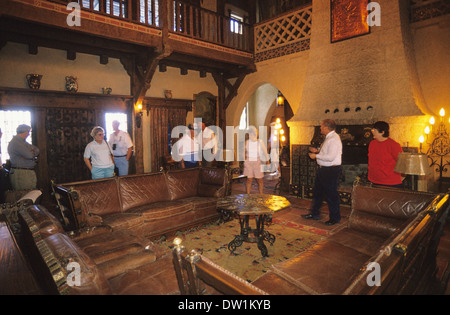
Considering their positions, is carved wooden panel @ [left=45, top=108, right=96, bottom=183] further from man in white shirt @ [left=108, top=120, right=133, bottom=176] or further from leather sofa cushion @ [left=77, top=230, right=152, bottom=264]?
leather sofa cushion @ [left=77, top=230, right=152, bottom=264]

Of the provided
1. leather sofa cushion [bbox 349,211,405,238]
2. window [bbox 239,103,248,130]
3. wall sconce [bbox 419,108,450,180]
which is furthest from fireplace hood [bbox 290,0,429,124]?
window [bbox 239,103,248,130]

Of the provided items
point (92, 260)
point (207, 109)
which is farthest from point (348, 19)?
point (92, 260)

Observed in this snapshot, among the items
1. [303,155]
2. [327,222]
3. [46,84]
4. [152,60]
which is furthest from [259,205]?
[46,84]

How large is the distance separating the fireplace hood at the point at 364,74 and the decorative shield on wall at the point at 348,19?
12 cm

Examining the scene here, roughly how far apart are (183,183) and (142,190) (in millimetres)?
802

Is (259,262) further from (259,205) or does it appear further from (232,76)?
(232,76)

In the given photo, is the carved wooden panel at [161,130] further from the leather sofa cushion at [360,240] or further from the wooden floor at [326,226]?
the leather sofa cushion at [360,240]

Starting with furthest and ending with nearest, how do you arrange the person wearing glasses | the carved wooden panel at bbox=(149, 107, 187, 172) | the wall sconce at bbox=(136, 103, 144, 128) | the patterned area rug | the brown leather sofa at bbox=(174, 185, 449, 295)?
the carved wooden panel at bbox=(149, 107, 187, 172) → the wall sconce at bbox=(136, 103, 144, 128) → the person wearing glasses → the patterned area rug → the brown leather sofa at bbox=(174, 185, 449, 295)

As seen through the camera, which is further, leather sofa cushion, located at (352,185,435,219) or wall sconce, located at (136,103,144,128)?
wall sconce, located at (136,103,144,128)

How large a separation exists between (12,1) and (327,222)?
20.8ft

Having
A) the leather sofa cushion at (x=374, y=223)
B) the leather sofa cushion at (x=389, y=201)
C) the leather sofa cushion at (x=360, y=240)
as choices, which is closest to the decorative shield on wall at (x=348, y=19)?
the leather sofa cushion at (x=389, y=201)

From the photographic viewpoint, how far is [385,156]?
346 cm

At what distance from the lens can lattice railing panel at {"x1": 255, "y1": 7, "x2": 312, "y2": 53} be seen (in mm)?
6730

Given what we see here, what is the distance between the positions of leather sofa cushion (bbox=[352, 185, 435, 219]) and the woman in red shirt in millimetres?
756
